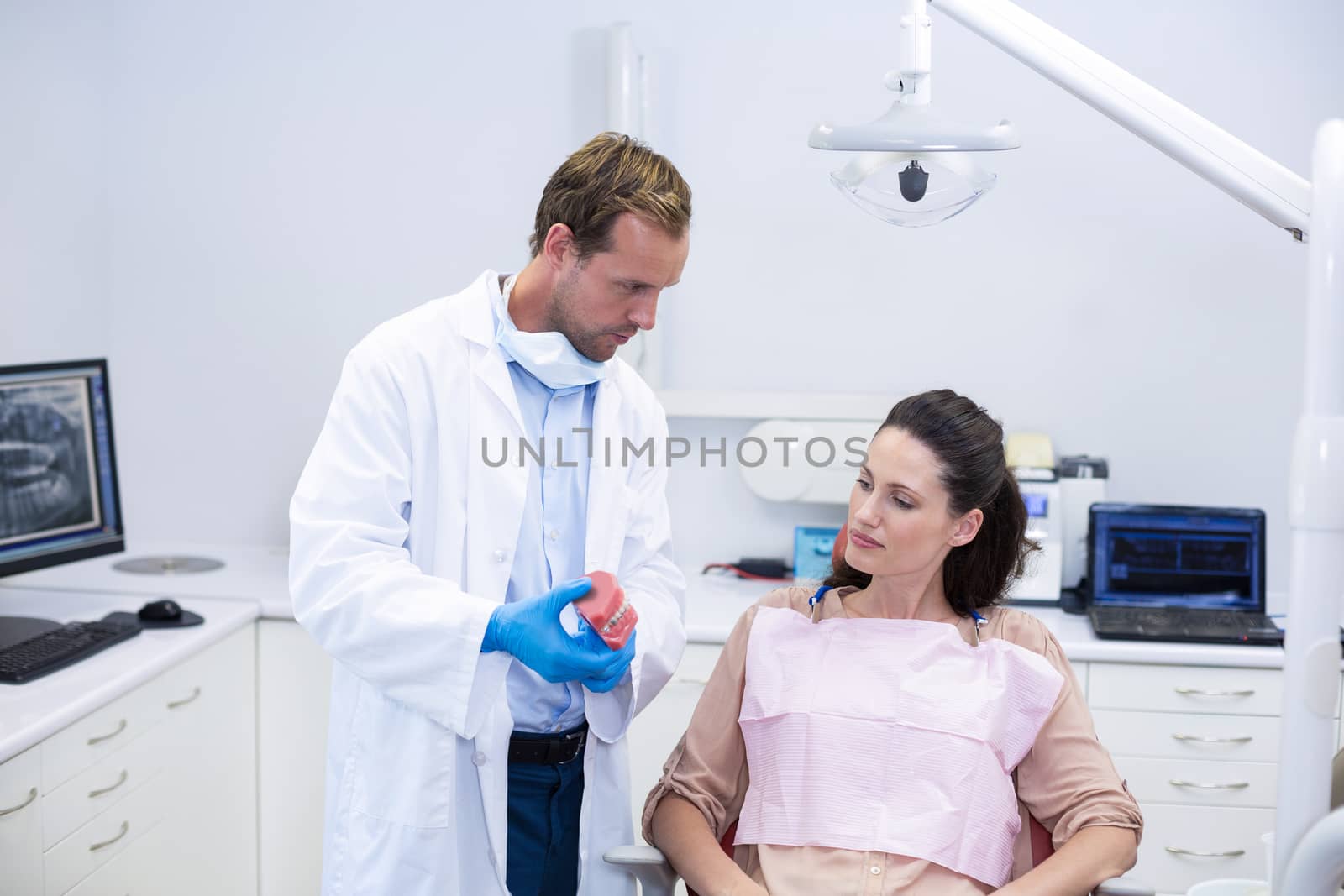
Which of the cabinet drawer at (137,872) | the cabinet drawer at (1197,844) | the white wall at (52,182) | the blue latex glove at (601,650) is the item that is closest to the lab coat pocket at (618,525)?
the blue latex glove at (601,650)

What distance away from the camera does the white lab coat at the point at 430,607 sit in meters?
1.43

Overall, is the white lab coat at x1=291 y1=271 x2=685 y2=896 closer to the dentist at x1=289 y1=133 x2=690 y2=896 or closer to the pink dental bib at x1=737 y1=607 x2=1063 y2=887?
the dentist at x1=289 y1=133 x2=690 y2=896

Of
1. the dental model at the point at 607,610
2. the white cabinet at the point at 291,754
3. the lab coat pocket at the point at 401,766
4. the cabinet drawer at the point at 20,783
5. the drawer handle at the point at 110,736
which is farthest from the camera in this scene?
the white cabinet at the point at 291,754

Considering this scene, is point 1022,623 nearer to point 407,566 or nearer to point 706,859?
point 706,859

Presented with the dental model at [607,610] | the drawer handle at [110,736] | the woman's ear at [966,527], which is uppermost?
the woman's ear at [966,527]

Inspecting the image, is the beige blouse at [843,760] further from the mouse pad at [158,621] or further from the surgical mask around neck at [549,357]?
the mouse pad at [158,621]

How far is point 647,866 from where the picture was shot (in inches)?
60.7

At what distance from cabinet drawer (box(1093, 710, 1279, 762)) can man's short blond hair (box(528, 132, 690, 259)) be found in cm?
139

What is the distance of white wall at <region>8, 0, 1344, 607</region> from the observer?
2633 millimetres

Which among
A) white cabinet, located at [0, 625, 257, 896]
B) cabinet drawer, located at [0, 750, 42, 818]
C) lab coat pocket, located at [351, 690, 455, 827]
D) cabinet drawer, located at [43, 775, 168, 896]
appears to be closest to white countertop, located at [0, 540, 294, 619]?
white cabinet, located at [0, 625, 257, 896]

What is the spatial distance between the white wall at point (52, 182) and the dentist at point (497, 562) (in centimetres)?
148

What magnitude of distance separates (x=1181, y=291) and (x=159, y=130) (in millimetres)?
2376

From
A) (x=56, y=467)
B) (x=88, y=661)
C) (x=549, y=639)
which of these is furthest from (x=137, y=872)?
(x=549, y=639)

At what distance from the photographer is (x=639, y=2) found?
2705 mm
